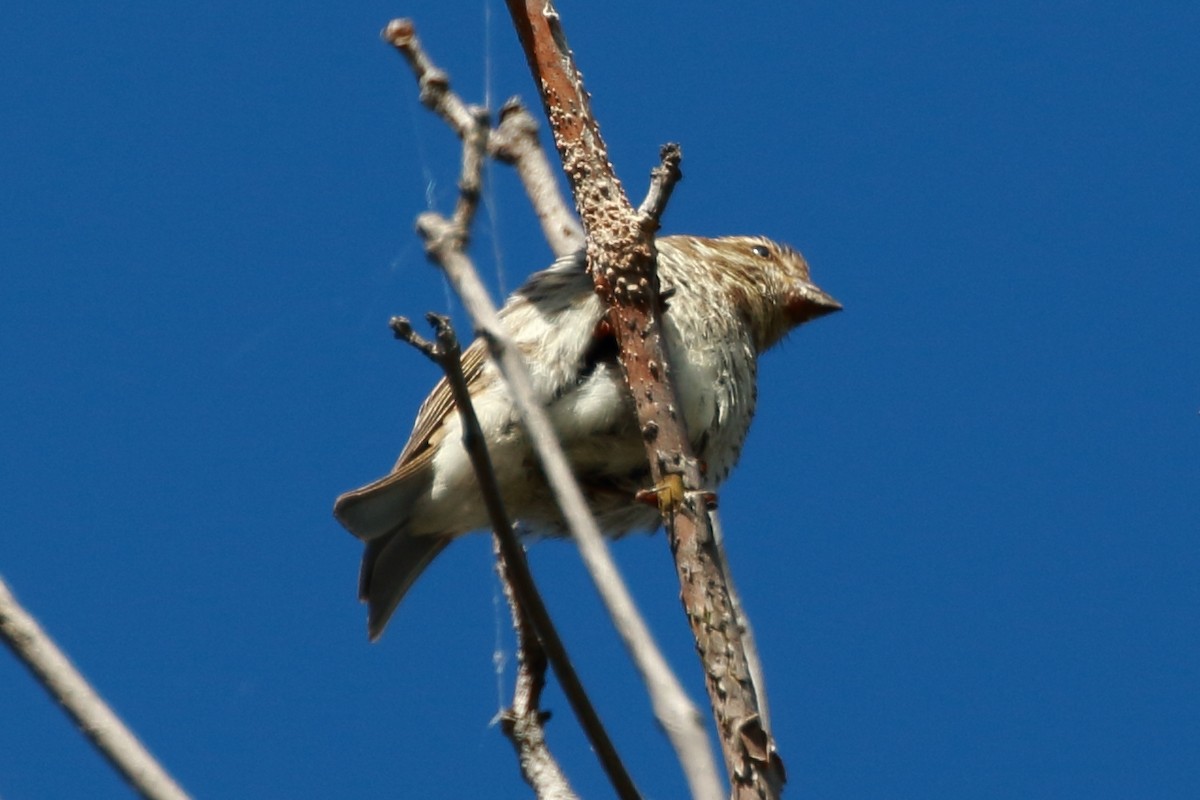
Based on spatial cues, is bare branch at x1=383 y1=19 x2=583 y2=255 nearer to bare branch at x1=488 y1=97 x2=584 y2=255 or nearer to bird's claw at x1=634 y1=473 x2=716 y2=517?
bare branch at x1=488 y1=97 x2=584 y2=255

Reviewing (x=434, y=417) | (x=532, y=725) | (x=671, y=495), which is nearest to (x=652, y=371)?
(x=671, y=495)

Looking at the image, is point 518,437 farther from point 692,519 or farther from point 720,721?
point 720,721

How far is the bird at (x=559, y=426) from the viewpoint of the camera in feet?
13.5

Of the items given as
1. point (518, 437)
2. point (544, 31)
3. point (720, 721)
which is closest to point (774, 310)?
point (518, 437)

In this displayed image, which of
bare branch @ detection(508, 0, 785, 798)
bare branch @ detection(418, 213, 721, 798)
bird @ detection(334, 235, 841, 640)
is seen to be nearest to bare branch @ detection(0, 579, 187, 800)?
bare branch @ detection(418, 213, 721, 798)

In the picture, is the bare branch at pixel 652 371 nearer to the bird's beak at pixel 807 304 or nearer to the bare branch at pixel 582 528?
the bare branch at pixel 582 528

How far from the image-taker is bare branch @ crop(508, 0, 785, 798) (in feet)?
9.02

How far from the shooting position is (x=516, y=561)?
2414 mm

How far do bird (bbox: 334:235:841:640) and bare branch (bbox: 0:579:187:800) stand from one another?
2.41m

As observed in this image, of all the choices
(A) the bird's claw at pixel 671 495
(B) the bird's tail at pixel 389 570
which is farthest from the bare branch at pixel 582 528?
(B) the bird's tail at pixel 389 570

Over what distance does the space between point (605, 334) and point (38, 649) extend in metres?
2.53

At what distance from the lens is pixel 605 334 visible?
4.11 m

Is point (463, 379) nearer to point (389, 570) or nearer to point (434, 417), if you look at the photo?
point (434, 417)

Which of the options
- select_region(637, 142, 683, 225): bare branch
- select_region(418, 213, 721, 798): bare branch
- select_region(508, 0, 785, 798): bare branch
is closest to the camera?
select_region(418, 213, 721, 798): bare branch
